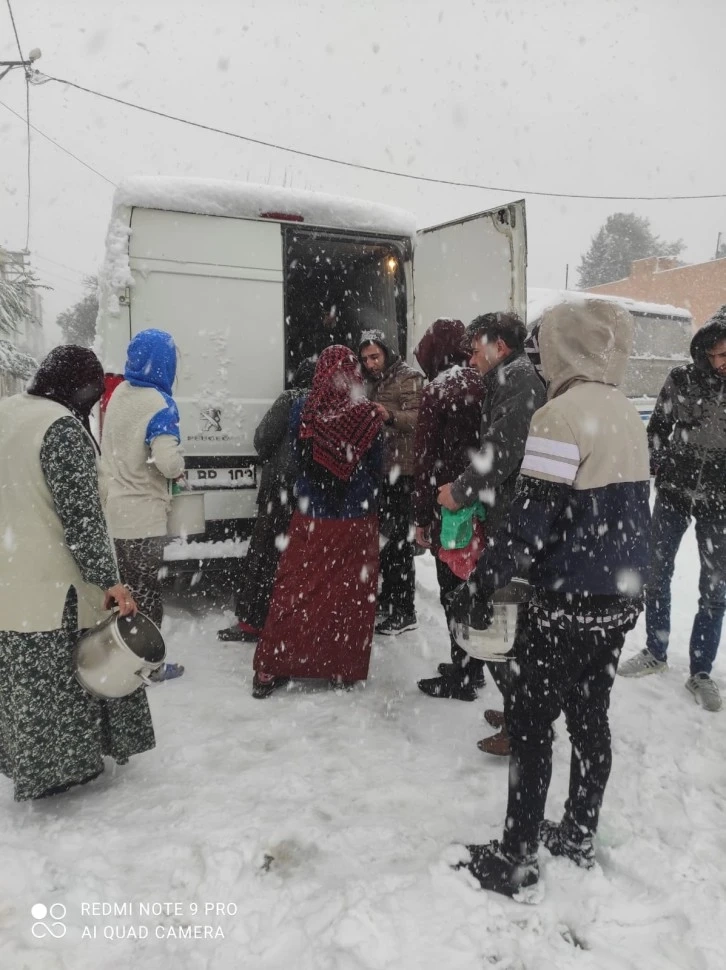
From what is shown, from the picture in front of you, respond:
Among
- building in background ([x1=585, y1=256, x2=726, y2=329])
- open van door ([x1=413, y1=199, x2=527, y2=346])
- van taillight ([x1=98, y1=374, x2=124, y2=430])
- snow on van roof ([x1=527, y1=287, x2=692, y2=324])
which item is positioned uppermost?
building in background ([x1=585, y1=256, x2=726, y2=329])

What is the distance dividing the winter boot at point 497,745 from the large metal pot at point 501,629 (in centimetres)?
97

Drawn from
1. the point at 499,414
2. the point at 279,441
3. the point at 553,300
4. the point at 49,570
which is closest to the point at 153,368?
the point at 279,441

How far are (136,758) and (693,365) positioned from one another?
3.35 meters

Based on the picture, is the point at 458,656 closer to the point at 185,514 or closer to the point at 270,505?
the point at 270,505

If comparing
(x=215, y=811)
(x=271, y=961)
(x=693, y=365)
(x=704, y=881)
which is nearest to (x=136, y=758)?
(x=215, y=811)

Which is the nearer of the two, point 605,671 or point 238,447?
point 605,671

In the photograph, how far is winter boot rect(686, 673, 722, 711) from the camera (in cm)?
325

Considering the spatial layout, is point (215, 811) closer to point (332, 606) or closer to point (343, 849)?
point (343, 849)

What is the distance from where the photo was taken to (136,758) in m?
2.78

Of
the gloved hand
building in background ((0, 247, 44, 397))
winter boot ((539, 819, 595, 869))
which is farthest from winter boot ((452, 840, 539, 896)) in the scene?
building in background ((0, 247, 44, 397))

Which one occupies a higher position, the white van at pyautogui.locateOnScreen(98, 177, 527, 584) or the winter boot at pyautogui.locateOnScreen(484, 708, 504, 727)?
the white van at pyautogui.locateOnScreen(98, 177, 527, 584)

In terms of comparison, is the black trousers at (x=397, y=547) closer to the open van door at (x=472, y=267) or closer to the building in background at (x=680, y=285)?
the open van door at (x=472, y=267)

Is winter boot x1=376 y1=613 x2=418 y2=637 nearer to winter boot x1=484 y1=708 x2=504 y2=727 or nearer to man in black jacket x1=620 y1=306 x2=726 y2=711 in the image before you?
winter boot x1=484 y1=708 x2=504 y2=727

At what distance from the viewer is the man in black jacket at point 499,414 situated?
261 cm
